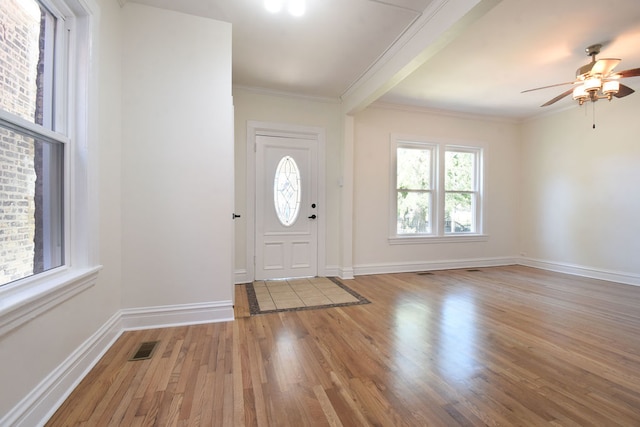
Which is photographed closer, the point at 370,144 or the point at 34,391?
the point at 34,391

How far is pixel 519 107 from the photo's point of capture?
4664mm

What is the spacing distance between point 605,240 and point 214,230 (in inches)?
216

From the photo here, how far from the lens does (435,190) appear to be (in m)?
4.89

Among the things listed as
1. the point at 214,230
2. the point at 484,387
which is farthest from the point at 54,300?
the point at 484,387

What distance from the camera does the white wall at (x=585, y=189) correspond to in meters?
3.97

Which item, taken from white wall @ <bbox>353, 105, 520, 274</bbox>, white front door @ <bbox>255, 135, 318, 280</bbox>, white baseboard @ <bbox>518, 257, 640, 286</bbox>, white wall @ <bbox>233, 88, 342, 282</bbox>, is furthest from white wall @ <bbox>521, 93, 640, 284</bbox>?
white front door @ <bbox>255, 135, 318, 280</bbox>

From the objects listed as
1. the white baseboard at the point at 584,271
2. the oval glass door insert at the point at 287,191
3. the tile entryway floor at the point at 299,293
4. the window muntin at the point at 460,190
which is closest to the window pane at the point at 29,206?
the tile entryway floor at the point at 299,293

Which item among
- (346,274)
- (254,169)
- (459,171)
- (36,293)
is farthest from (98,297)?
(459,171)

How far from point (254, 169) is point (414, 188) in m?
2.70

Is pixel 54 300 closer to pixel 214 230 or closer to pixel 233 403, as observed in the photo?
pixel 233 403

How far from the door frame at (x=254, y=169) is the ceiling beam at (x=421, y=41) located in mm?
923

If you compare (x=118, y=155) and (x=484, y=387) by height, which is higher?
(x=118, y=155)

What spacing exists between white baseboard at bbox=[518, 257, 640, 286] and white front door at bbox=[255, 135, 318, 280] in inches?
160

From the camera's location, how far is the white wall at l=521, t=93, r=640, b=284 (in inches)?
156
